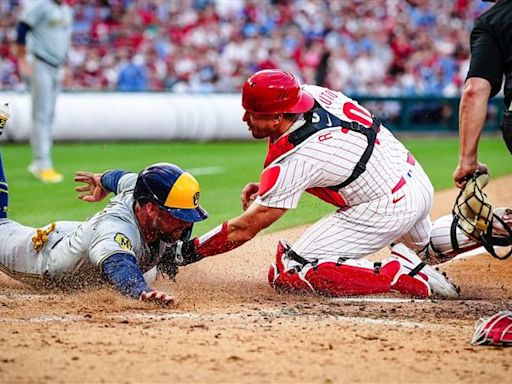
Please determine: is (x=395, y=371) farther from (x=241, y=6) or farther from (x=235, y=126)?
(x=241, y=6)

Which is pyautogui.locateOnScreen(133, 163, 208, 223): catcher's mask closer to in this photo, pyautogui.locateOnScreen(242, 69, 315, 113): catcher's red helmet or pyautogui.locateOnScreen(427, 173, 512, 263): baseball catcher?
pyautogui.locateOnScreen(242, 69, 315, 113): catcher's red helmet

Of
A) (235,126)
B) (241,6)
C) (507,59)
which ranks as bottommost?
(235,126)

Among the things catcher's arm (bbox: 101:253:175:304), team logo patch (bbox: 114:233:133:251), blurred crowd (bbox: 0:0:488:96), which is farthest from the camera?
blurred crowd (bbox: 0:0:488:96)

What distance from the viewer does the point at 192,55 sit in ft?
74.3

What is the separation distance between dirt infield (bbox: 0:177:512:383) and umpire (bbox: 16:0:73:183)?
5.89 m

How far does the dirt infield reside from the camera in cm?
399

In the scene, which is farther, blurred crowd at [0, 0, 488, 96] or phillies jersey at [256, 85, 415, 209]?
blurred crowd at [0, 0, 488, 96]

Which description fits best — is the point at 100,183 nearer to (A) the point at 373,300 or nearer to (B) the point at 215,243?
(B) the point at 215,243

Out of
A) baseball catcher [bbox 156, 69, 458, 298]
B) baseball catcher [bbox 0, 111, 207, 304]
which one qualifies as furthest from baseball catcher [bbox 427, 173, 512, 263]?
baseball catcher [bbox 0, 111, 207, 304]

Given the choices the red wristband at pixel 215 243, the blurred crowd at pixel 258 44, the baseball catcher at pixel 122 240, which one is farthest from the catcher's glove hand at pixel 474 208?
the blurred crowd at pixel 258 44

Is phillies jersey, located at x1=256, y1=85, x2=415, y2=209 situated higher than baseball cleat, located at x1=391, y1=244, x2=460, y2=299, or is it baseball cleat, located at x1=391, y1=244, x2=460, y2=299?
phillies jersey, located at x1=256, y1=85, x2=415, y2=209

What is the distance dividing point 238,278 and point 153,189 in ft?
4.12

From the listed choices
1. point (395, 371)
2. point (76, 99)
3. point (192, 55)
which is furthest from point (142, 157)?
point (395, 371)

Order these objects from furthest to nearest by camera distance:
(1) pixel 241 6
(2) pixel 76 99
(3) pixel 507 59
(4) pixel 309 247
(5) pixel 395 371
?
(1) pixel 241 6 → (2) pixel 76 99 → (4) pixel 309 247 → (3) pixel 507 59 → (5) pixel 395 371
